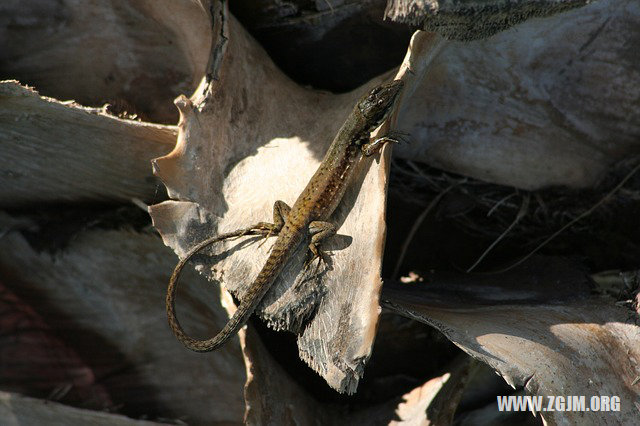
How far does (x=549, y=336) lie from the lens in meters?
1.70

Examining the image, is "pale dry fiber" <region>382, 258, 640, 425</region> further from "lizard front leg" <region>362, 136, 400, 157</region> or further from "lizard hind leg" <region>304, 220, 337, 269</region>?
"lizard front leg" <region>362, 136, 400, 157</region>

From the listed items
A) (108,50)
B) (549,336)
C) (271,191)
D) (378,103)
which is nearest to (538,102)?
(378,103)

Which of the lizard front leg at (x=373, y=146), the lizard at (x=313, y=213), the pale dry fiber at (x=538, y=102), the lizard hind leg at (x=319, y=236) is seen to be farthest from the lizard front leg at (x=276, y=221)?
the pale dry fiber at (x=538, y=102)

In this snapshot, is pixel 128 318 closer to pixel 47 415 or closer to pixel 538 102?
pixel 47 415

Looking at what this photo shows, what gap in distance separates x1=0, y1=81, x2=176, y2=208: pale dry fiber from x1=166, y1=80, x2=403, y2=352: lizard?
393 millimetres

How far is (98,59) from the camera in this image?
7.29 ft

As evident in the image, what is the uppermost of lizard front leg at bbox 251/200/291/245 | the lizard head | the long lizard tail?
the lizard head

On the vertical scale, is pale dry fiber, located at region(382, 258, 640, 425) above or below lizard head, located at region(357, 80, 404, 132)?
below

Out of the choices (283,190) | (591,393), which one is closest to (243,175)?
(283,190)

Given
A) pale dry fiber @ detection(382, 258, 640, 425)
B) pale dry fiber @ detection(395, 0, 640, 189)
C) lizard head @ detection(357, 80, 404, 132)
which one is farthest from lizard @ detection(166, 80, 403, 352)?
pale dry fiber @ detection(382, 258, 640, 425)

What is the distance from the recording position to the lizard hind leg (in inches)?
74.0

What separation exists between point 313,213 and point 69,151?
84 cm

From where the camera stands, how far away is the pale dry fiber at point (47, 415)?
213 cm

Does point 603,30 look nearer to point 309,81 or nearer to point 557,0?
point 557,0
